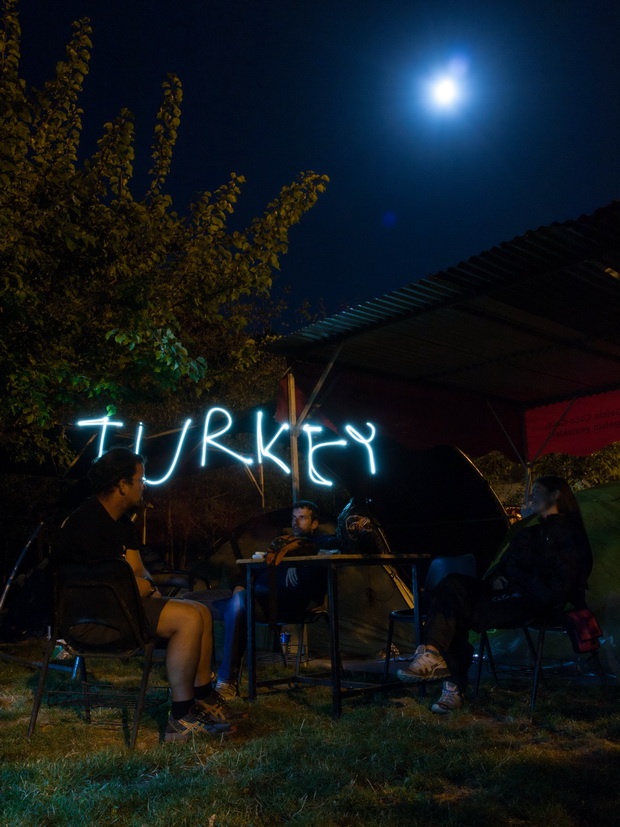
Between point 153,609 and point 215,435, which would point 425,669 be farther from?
point 215,435

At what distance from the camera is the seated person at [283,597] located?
5.11 m

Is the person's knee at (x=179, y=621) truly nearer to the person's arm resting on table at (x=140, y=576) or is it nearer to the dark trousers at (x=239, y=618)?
the person's arm resting on table at (x=140, y=576)

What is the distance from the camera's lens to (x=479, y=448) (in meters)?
9.68

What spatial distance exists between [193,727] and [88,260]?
20.3 feet

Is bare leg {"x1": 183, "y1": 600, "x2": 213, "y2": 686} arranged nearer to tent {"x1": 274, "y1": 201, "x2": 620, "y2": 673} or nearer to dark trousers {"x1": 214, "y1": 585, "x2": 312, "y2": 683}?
dark trousers {"x1": 214, "y1": 585, "x2": 312, "y2": 683}

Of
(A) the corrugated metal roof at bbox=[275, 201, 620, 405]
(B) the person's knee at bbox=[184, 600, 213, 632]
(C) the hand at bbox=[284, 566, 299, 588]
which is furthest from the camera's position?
(C) the hand at bbox=[284, 566, 299, 588]

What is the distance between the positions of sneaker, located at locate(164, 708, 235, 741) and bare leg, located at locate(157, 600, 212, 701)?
0.11 meters

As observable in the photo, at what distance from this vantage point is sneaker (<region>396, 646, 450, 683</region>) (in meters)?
4.14

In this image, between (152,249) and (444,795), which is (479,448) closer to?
(152,249)

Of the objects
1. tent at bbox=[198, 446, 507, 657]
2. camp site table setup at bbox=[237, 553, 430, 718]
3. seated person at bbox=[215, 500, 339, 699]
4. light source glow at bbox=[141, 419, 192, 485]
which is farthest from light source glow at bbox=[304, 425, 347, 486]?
camp site table setup at bbox=[237, 553, 430, 718]

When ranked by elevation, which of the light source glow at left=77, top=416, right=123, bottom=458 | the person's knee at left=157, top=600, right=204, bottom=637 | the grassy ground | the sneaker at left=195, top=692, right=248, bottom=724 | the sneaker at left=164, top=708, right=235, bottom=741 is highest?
the light source glow at left=77, top=416, right=123, bottom=458

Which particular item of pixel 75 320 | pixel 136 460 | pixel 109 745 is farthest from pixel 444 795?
pixel 75 320

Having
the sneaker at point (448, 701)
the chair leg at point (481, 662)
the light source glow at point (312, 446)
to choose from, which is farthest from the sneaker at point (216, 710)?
the light source glow at point (312, 446)

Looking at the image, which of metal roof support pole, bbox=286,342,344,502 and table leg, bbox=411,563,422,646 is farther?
metal roof support pole, bbox=286,342,344,502
